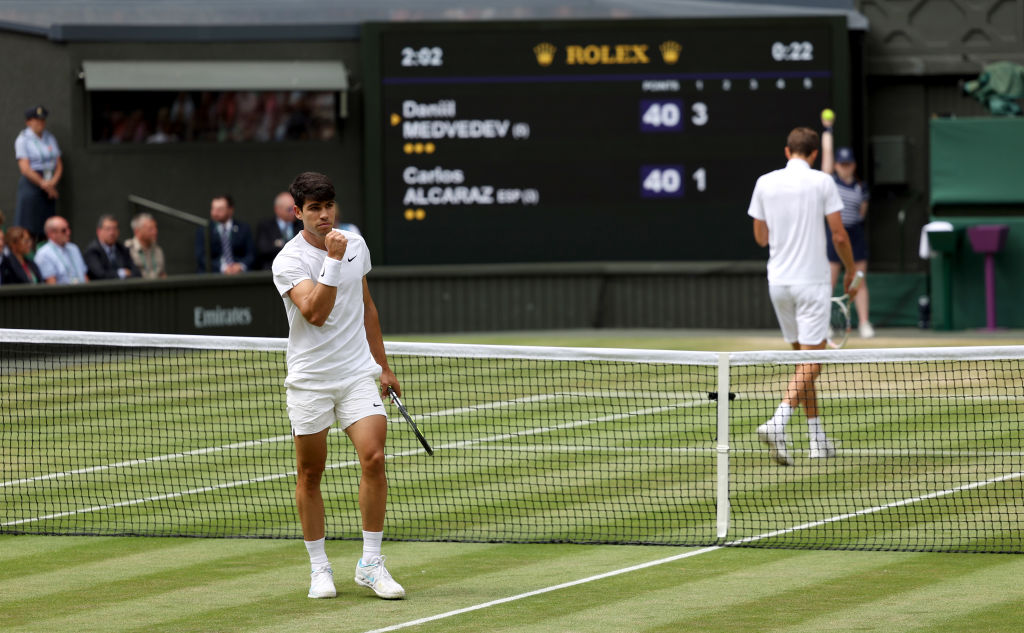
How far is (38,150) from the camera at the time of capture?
19594 millimetres

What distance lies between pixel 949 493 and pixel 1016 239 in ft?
35.3

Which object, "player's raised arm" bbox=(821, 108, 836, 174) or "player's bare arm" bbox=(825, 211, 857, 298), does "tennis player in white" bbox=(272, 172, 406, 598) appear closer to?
"player's bare arm" bbox=(825, 211, 857, 298)

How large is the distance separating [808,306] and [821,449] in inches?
37.1

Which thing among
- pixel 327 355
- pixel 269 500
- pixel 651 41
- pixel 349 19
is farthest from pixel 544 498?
pixel 349 19

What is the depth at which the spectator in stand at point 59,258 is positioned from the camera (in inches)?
687

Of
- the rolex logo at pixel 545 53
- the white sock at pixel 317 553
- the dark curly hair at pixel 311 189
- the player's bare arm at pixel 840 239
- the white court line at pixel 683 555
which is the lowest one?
the white court line at pixel 683 555

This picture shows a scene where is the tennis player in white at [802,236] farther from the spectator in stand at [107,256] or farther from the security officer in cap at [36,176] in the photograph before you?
the security officer in cap at [36,176]

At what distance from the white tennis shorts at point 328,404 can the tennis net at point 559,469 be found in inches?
68.9

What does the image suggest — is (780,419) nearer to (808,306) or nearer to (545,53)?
(808,306)

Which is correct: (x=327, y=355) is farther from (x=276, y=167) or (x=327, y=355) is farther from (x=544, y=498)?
(x=276, y=167)

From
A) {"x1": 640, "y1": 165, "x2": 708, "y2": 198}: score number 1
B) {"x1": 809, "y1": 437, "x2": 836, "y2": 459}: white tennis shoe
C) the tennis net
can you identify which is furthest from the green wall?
{"x1": 809, "y1": 437, "x2": 836, "y2": 459}: white tennis shoe

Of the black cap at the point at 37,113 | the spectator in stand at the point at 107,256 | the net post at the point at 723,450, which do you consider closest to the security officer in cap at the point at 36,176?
the black cap at the point at 37,113

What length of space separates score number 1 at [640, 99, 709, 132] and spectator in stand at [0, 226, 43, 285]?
7234 millimetres

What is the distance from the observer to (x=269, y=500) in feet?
32.8
